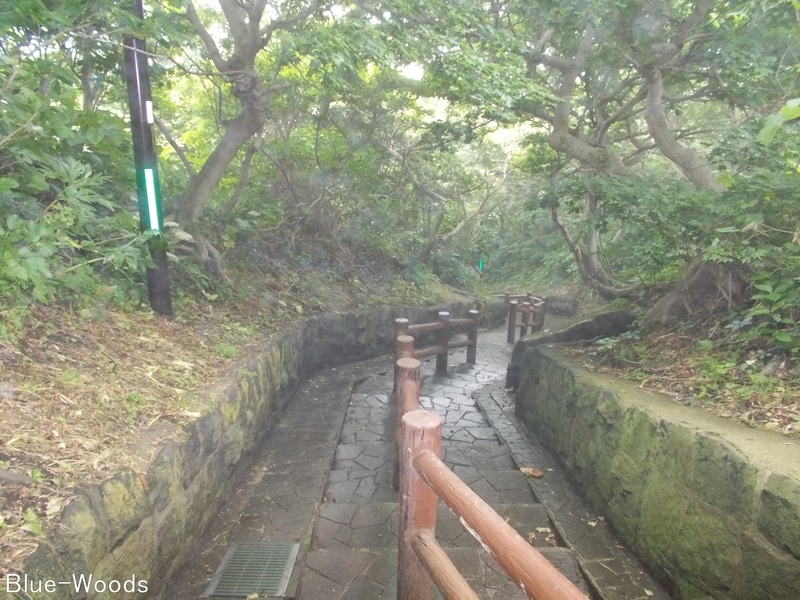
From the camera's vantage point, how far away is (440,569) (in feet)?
6.40

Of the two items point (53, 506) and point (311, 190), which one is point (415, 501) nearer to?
point (53, 506)

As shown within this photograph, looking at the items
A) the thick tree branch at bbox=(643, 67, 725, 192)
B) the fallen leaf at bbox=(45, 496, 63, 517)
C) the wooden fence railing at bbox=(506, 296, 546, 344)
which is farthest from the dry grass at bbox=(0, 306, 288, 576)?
the wooden fence railing at bbox=(506, 296, 546, 344)

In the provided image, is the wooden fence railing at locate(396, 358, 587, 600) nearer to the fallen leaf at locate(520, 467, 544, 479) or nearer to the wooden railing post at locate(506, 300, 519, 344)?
the fallen leaf at locate(520, 467, 544, 479)

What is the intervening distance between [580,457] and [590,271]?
4.12m

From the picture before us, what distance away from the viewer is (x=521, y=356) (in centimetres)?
689

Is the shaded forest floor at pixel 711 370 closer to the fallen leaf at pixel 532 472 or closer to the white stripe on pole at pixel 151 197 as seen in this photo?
the fallen leaf at pixel 532 472

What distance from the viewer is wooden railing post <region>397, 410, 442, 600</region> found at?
6.96 feet

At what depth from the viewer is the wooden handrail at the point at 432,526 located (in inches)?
56.3

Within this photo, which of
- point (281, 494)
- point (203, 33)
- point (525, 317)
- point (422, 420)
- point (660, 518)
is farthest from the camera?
point (525, 317)

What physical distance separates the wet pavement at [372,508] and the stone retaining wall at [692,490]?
0.84 ft

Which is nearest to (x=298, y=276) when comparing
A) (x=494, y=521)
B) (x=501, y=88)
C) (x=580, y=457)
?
(x=501, y=88)

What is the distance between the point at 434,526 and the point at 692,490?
1774mm

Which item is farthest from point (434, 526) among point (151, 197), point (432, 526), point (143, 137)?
point (143, 137)

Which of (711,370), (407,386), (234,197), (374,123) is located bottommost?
(407,386)
